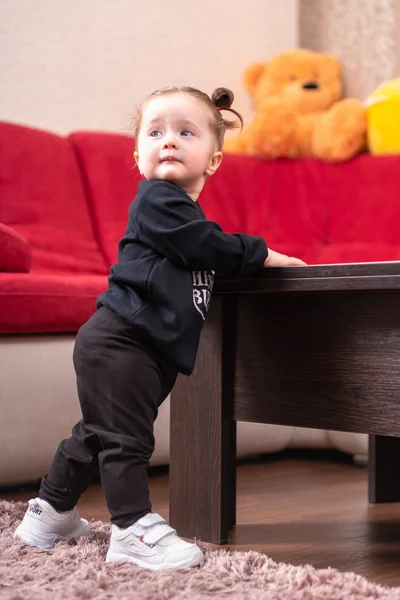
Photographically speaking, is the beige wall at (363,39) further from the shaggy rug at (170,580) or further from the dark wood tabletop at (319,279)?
the shaggy rug at (170,580)

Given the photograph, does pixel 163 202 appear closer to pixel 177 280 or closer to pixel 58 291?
pixel 177 280

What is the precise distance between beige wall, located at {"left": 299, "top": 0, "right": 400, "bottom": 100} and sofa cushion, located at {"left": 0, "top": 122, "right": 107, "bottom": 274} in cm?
119

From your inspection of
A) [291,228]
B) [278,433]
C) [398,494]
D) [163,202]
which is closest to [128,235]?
[163,202]

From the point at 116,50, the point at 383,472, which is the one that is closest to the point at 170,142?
the point at 383,472

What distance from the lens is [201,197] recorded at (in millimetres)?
2545

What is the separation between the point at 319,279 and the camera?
3.66ft

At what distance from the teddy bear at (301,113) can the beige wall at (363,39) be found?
78mm

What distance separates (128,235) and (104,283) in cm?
60

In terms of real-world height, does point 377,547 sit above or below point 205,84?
below

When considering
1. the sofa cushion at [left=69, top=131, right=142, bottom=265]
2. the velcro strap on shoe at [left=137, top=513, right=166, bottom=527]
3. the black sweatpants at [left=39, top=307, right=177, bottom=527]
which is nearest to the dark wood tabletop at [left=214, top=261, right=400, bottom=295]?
the black sweatpants at [left=39, top=307, right=177, bottom=527]

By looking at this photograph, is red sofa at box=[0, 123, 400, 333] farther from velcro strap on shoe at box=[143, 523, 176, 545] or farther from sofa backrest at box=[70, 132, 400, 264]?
velcro strap on shoe at box=[143, 523, 176, 545]

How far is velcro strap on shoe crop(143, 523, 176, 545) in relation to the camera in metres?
1.10

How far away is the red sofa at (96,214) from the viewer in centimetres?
169

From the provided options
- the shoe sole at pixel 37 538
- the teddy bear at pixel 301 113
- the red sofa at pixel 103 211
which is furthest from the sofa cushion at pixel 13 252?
the teddy bear at pixel 301 113
